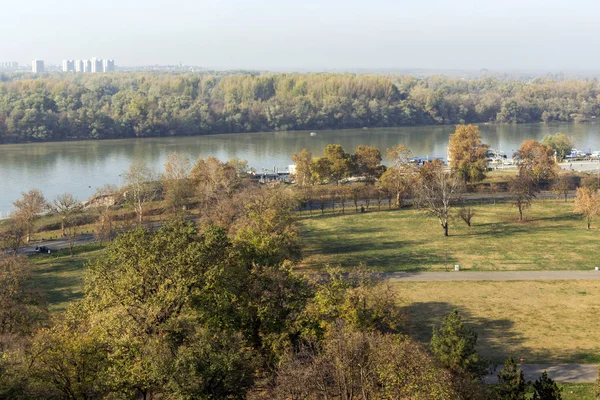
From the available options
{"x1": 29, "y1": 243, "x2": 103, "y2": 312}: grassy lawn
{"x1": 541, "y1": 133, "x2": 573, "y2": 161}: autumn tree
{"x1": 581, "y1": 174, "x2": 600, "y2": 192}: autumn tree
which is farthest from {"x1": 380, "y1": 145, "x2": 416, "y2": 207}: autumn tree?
{"x1": 541, "y1": 133, "x2": 573, "y2": 161}: autumn tree

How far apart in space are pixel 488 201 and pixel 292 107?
1657 inches

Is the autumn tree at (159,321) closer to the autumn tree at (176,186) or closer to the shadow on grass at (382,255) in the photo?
the shadow on grass at (382,255)

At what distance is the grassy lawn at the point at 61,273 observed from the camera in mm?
16438

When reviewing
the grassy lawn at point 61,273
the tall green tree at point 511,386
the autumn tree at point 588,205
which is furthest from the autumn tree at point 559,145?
the tall green tree at point 511,386

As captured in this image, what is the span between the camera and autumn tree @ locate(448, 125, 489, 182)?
32094 mm

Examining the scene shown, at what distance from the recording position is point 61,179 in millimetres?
38562

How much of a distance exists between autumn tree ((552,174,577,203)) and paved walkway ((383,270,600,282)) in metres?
12.4

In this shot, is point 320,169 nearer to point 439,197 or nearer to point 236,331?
point 439,197

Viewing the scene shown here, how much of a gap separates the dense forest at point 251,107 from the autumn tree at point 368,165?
110ft

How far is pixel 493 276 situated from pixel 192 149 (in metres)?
37.7

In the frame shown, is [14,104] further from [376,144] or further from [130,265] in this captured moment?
[130,265]

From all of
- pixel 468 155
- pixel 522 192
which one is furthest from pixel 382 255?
pixel 468 155

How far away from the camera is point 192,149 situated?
51500 mm

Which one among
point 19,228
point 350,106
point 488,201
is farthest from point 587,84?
point 19,228
